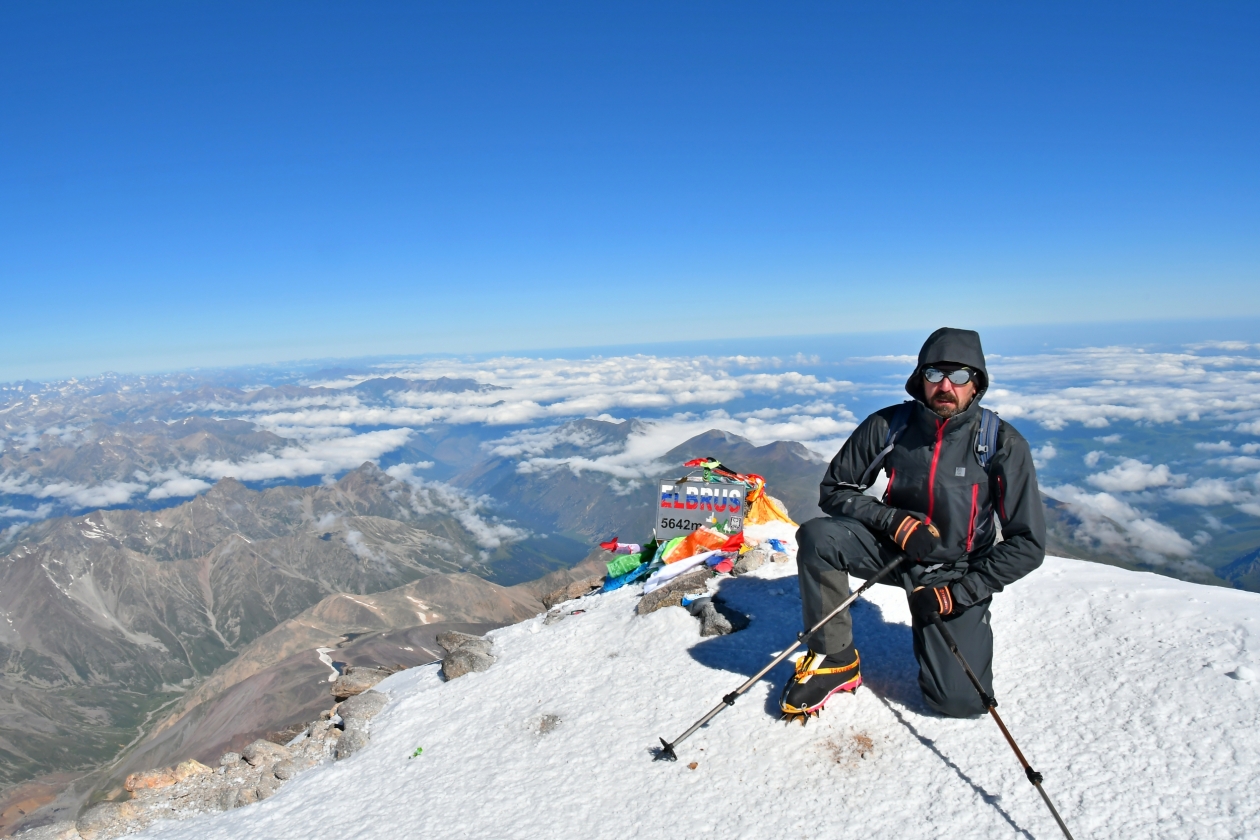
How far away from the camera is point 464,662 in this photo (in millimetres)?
10727

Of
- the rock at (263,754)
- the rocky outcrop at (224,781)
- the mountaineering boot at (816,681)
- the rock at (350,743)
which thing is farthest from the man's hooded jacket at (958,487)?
the rock at (263,754)

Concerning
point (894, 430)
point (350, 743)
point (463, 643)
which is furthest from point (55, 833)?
point (894, 430)

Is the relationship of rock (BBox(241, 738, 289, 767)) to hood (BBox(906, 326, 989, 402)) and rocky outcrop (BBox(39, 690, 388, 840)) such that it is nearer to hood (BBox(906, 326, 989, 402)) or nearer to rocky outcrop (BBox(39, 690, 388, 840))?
rocky outcrop (BBox(39, 690, 388, 840))

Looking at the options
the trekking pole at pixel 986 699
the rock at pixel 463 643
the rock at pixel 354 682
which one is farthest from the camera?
the rock at pixel 354 682

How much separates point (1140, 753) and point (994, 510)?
7.41 ft

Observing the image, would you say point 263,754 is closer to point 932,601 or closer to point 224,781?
point 224,781

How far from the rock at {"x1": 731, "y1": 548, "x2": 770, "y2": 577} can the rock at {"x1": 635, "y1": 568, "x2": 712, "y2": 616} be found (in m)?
0.54

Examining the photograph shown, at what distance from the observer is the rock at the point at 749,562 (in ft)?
37.0

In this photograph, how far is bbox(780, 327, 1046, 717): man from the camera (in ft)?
18.4

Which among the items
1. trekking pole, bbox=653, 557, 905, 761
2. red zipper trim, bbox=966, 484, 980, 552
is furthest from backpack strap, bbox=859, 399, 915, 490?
trekking pole, bbox=653, 557, 905, 761

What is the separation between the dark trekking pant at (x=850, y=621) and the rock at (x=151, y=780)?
386 inches

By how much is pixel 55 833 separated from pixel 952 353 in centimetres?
1188

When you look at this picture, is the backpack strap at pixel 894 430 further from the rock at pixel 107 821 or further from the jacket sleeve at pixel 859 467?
the rock at pixel 107 821

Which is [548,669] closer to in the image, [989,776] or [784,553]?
[784,553]
